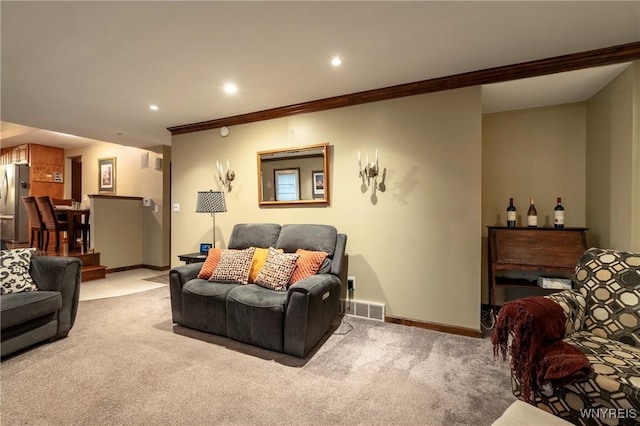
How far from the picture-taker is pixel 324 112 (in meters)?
3.29

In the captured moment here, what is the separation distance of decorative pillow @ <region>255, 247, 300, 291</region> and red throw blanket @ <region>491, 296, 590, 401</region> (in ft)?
5.33

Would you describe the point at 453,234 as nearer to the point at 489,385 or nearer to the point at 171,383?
the point at 489,385

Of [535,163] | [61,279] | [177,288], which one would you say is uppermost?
Answer: [535,163]

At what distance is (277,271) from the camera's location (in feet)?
8.42

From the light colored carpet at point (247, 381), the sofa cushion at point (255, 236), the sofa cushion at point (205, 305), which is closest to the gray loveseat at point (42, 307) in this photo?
the light colored carpet at point (247, 381)

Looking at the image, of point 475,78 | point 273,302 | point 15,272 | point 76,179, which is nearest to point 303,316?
point 273,302

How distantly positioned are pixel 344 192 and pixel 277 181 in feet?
2.98

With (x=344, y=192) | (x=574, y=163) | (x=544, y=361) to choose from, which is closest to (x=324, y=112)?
(x=344, y=192)

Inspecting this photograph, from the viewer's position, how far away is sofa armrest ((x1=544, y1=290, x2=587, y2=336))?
1647mm

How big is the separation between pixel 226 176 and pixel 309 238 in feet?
5.72

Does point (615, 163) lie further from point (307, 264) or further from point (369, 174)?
point (307, 264)

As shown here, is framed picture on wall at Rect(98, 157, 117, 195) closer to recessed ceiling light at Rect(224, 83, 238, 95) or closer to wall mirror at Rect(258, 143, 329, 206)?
wall mirror at Rect(258, 143, 329, 206)

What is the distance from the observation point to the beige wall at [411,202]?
2.65 m

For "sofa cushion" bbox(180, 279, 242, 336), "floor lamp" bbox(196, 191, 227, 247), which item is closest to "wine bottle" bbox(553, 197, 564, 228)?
"sofa cushion" bbox(180, 279, 242, 336)
